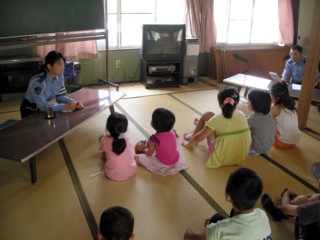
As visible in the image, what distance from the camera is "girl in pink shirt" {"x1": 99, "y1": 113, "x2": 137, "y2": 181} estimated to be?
2264mm

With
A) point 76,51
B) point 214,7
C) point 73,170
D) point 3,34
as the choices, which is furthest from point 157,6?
point 73,170

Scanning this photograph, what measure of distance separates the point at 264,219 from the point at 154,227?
0.78 m

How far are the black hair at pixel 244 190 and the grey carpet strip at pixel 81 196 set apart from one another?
3.01ft

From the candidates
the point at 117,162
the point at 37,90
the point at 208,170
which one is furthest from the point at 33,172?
the point at 208,170

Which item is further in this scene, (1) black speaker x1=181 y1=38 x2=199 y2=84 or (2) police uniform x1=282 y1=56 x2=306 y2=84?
(1) black speaker x1=181 y1=38 x2=199 y2=84

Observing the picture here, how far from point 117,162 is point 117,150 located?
121mm

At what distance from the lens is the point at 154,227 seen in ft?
6.34

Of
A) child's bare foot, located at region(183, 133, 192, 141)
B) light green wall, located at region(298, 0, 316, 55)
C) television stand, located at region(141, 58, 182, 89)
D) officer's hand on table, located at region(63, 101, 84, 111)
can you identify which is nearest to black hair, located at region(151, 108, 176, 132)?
child's bare foot, located at region(183, 133, 192, 141)

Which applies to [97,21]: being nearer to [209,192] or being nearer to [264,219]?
[209,192]

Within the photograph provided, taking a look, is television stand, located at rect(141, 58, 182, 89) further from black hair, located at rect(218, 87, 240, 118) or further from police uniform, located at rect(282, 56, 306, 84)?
black hair, located at rect(218, 87, 240, 118)

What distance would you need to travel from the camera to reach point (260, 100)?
8.60 ft

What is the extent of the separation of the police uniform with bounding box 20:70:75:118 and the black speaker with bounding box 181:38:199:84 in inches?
97.9

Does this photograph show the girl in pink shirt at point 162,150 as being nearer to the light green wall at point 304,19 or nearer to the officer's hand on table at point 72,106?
the officer's hand on table at point 72,106

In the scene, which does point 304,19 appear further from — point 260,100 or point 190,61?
point 260,100
